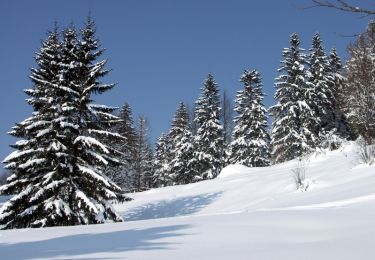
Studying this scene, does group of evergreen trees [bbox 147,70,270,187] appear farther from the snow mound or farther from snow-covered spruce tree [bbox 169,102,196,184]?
the snow mound

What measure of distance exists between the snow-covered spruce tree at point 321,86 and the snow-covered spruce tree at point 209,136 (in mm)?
8809

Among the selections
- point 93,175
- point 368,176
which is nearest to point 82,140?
point 93,175

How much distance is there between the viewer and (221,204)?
17.0 metres

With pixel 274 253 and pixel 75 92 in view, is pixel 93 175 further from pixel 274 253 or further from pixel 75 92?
pixel 274 253

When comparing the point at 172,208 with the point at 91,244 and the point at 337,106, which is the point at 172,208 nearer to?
the point at 91,244

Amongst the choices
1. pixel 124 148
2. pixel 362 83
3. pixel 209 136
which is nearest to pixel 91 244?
pixel 362 83

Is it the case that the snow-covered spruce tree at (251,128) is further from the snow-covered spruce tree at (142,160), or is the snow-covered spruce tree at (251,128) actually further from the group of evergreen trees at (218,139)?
the snow-covered spruce tree at (142,160)

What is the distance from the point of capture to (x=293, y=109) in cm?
3569

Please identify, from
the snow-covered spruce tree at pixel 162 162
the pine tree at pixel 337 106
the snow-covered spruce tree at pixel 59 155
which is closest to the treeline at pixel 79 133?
the snow-covered spruce tree at pixel 59 155

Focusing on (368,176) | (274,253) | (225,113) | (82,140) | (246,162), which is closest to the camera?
(274,253)

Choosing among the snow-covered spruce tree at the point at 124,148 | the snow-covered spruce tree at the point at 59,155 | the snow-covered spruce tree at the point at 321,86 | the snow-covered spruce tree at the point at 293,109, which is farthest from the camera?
the snow-covered spruce tree at the point at 321,86

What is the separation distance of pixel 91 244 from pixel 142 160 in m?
49.4

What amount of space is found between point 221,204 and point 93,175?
4912 millimetres

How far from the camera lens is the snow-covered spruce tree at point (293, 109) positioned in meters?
35.3
